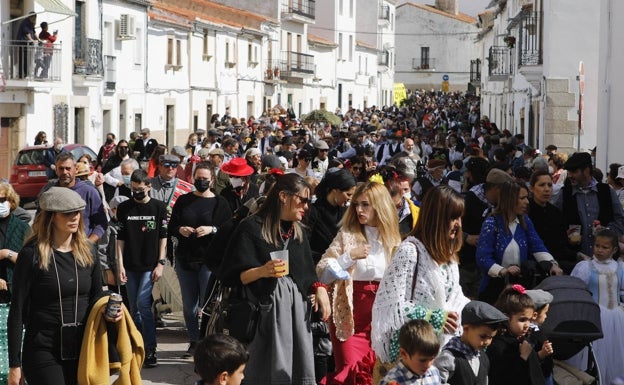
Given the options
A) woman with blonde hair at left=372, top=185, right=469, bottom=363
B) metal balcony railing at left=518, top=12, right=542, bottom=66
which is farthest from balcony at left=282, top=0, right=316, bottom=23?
woman with blonde hair at left=372, top=185, right=469, bottom=363

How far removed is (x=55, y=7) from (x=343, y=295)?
24613mm

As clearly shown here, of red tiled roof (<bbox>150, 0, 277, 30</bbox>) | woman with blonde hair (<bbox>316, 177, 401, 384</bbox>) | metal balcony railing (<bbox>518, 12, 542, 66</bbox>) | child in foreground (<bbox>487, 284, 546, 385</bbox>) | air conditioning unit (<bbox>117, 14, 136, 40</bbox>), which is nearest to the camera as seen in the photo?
child in foreground (<bbox>487, 284, 546, 385</bbox>)

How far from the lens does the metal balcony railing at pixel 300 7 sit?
6309cm

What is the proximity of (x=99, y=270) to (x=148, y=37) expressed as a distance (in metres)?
33.9

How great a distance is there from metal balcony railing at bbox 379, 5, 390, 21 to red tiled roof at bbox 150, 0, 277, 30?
32.6 meters

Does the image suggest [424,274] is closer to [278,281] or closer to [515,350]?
[515,350]

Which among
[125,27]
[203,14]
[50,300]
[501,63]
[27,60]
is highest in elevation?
[203,14]

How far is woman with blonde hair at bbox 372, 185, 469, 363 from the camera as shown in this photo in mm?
6648

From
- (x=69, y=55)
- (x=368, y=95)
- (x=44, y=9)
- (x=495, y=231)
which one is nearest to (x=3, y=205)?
(x=495, y=231)

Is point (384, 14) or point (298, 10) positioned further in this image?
point (384, 14)

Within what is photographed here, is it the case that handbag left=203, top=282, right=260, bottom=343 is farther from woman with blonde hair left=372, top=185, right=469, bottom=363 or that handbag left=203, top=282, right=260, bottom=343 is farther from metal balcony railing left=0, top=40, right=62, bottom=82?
metal balcony railing left=0, top=40, right=62, bottom=82

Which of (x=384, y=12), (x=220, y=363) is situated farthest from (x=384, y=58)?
(x=220, y=363)

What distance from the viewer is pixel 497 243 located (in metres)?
9.10

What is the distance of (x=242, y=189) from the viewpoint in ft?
41.0
